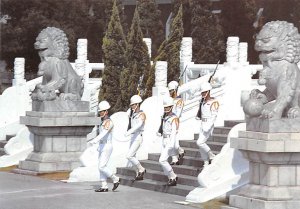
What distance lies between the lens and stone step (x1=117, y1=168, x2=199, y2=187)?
1792cm

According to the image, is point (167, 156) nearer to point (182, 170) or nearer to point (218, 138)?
point (182, 170)

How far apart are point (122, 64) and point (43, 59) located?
7.73 meters

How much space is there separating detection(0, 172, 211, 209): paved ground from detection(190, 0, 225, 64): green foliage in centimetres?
1637

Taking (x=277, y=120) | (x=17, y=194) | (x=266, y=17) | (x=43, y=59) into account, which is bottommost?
(x=17, y=194)

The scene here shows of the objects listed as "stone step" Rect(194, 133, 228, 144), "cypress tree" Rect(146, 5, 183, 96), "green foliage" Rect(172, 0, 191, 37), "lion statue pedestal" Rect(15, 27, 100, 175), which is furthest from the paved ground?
"green foliage" Rect(172, 0, 191, 37)

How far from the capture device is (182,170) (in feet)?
61.3

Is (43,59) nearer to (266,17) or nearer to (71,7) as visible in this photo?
(266,17)

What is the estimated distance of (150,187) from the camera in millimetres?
18625

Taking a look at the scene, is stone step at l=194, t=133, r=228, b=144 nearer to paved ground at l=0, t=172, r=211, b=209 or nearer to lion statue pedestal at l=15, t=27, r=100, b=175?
paved ground at l=0, t=172, r=211, b=209

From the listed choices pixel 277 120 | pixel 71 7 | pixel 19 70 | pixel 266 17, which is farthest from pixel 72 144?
pixel 71 7

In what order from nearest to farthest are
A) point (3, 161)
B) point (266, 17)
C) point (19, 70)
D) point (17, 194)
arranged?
point (17, 194) < point (3, 161) < point (19, 70) < point (266, 17)

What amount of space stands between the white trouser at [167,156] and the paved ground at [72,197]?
1.48 ft

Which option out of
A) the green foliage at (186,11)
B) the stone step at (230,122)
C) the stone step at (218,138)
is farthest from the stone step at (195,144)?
the green foliage at (186,11)

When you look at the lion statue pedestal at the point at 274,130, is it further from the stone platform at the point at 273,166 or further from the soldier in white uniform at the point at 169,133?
the soldier in white uniform at the point at 169,133
